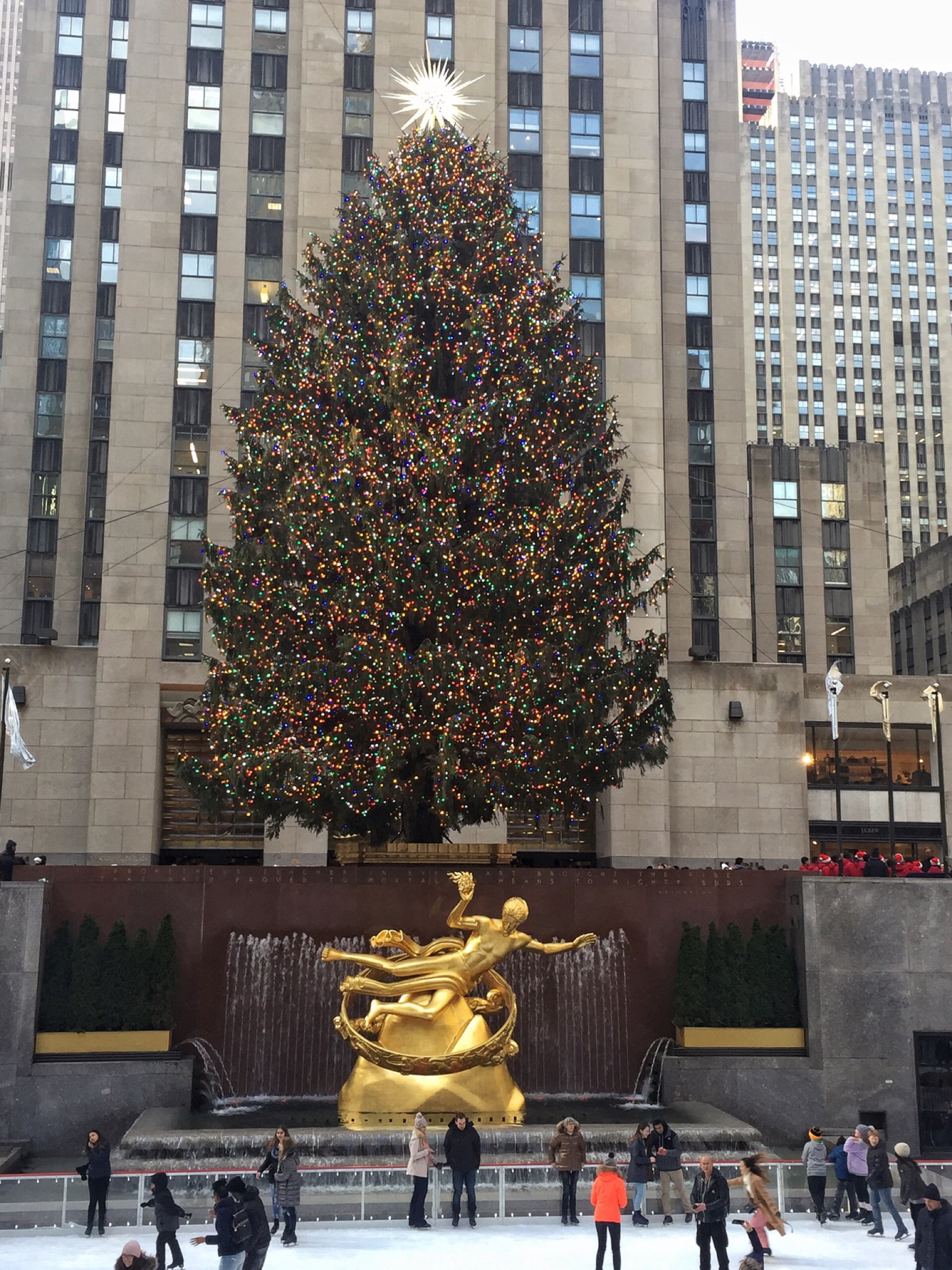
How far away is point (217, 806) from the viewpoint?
29.6 metres

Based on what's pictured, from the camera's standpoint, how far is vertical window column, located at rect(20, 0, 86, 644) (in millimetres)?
50688

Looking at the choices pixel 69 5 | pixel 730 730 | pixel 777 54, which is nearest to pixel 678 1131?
pixel 730 730

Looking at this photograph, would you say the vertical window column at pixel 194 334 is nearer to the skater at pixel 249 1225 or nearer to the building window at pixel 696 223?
the building window at pixel 696 223

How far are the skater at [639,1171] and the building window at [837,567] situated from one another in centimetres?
5015

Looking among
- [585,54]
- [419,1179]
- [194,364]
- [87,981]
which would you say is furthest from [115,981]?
[585,54]

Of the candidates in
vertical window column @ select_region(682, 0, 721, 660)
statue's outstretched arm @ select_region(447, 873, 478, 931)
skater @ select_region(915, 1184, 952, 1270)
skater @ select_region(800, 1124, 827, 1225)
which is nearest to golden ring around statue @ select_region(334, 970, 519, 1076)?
statue's outstretched arm @ select_region(447, 873, 478, 931)

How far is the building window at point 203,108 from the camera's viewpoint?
4972 centimetres

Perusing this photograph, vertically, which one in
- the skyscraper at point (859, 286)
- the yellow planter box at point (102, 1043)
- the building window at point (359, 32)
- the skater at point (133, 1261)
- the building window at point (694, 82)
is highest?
the skyscraper at point (859, 286)

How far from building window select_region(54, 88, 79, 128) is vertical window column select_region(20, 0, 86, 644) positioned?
0.02 metres

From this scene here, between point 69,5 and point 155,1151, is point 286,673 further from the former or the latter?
point 69,5

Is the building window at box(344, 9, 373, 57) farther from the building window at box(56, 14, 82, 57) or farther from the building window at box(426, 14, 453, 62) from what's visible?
the building window at box(56, 14, 82, 57)

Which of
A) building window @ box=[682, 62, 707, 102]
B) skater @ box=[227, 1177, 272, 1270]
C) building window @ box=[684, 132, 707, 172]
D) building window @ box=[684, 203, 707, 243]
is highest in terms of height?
building window @ box=[682, 62, 707, 102]

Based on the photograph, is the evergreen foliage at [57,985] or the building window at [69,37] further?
the building window at [69,37]

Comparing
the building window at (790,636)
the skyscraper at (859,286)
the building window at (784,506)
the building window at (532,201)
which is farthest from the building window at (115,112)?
the skyscraper at (859,286)
